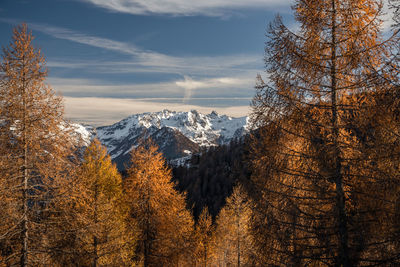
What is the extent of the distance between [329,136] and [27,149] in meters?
9.02

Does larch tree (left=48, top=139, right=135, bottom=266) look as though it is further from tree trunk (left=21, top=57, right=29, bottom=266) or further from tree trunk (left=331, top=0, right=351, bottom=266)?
tree trunk (left=331, top=0, right=351, bottom=266)

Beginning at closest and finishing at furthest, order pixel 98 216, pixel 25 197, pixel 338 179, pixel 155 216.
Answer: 1. pixel 338 179
2. pixel 25 197
3. pixel 98 216
4. pixel 155 216

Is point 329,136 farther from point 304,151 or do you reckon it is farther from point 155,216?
point 155,216

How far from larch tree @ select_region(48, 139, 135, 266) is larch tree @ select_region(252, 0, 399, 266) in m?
6.10

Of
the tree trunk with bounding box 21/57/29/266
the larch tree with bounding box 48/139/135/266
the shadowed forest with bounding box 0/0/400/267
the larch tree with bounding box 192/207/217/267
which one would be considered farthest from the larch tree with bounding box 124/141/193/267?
the larch tree with bounding box 192/207/217/267

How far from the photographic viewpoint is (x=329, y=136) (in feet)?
19.3

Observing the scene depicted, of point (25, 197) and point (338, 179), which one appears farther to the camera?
point (25, 197)

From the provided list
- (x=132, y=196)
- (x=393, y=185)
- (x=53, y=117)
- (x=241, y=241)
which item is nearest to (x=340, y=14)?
(x=393, y=185)

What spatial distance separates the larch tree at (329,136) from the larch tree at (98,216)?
6104 mm

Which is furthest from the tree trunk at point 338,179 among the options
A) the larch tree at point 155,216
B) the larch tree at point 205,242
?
the larch tree at point 205,242

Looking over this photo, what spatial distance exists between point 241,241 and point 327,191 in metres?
16.3

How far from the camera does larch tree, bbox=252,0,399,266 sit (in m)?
5.55

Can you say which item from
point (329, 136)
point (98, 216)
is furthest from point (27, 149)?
point (329, 136)

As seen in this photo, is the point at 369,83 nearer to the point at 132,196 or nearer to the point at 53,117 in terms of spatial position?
the point at 53,117
